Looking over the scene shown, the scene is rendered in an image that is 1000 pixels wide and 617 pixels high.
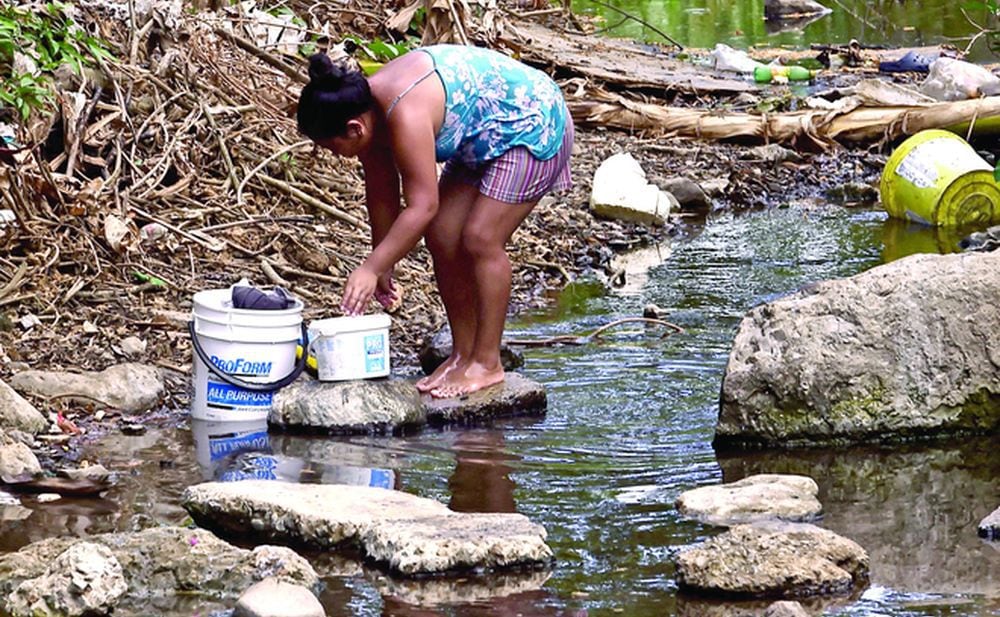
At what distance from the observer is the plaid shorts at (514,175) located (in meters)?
5.60

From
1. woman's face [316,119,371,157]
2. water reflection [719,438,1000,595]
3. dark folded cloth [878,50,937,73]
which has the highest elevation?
dark folded cloth [878,50,937,73]

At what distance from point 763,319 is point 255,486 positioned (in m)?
1.83

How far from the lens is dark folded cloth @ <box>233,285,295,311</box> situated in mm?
5555

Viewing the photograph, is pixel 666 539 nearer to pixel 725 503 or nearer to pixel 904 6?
pixel 725 503

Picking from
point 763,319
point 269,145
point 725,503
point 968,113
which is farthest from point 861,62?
point 725,503

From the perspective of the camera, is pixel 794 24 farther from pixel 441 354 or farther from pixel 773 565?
pixel 773 565

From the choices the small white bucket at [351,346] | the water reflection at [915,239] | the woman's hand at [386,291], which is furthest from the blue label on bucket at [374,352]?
the water reflection at [915,239]

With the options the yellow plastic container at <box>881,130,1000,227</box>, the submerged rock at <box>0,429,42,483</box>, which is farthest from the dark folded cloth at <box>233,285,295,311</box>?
the yellow plastic container at <box>881,130,1000,227</box>

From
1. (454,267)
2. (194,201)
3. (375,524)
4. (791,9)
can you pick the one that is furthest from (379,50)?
(791,9)

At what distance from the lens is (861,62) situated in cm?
1603

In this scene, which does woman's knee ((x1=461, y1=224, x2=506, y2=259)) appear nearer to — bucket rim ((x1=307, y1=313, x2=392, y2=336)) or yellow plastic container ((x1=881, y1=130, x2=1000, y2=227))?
bucket rim ((x1=307, y1=313, x2=392, y2=336))

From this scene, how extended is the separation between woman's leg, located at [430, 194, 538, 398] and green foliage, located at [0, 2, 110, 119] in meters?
1.77

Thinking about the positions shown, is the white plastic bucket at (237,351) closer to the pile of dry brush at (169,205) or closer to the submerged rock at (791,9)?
the pile of dry brush at (169,205)

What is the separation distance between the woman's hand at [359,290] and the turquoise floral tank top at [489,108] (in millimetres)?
523
